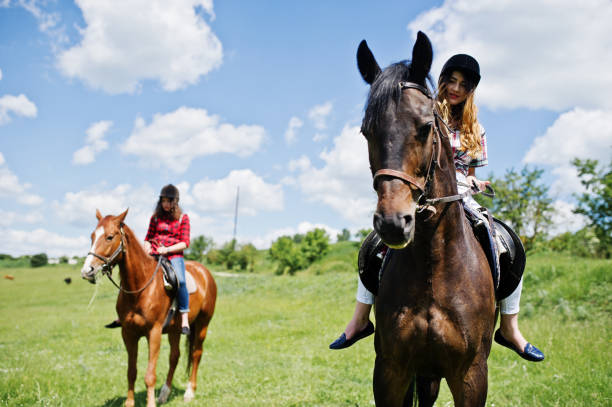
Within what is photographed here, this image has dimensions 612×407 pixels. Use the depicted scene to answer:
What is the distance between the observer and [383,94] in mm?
2318

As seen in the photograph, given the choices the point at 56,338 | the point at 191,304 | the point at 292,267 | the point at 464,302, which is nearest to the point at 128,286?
the point at 191,304

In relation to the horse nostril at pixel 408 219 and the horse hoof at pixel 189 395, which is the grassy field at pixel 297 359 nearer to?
the horse hoof at pixel 189 395

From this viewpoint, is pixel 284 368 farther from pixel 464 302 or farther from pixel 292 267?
pixel 292 267

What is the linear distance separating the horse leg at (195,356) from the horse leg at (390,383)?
5.06 metres

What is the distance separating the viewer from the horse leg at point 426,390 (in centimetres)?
363

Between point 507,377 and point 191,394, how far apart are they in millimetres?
5441

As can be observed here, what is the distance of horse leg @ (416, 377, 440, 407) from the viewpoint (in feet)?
11.9

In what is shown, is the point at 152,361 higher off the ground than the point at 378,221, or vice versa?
the point at 378,221

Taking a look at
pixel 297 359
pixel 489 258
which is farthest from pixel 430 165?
pixel 297 359

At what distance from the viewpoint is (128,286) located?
6297 mm

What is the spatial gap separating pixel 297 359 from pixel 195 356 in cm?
239

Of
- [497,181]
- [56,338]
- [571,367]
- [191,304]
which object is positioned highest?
[497,181]

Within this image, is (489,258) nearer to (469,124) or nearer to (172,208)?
(469,124)

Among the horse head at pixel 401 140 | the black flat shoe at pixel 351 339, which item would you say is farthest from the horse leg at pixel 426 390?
the horse head at pixel 401 140
